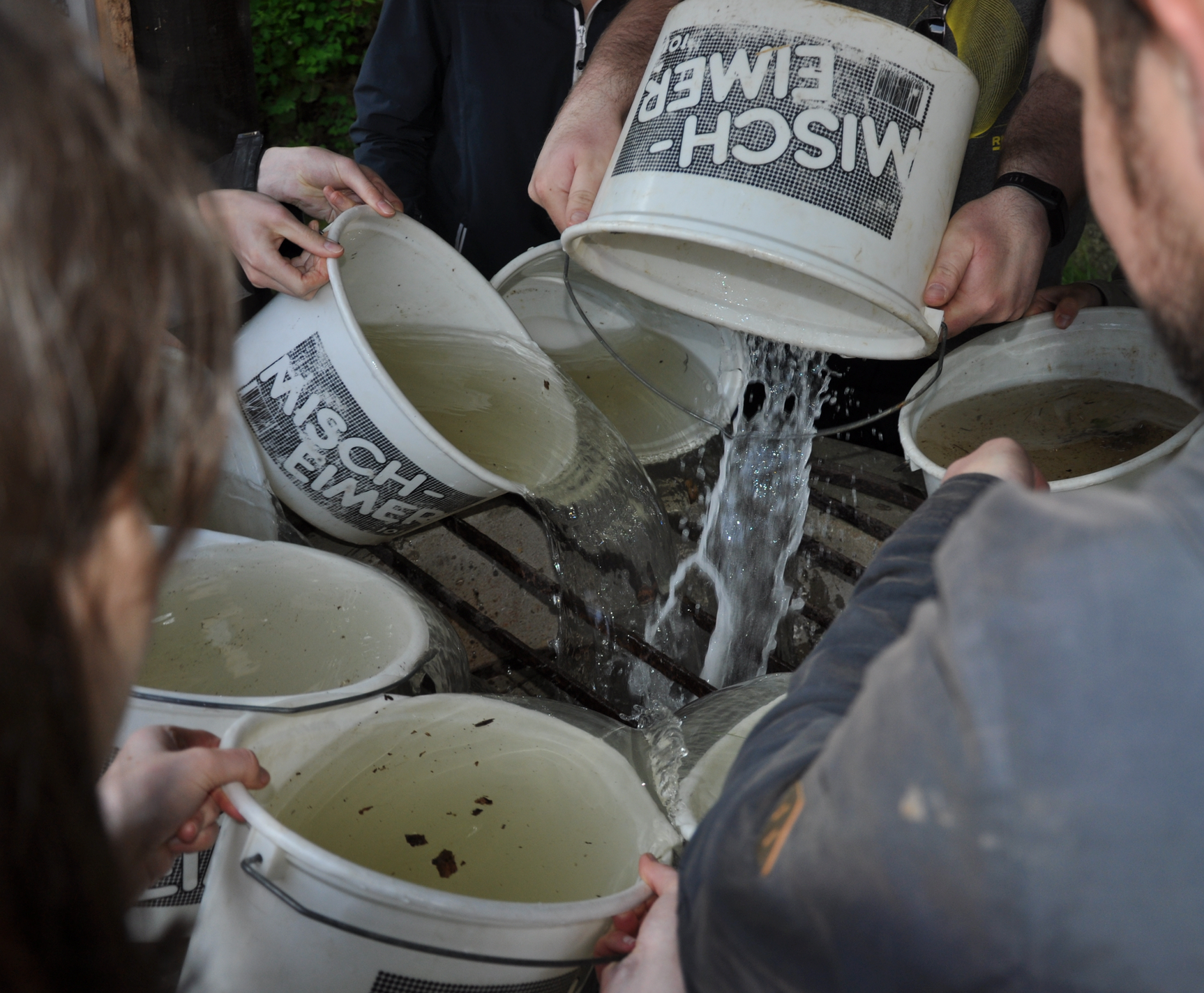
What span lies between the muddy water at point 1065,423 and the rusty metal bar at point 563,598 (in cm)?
59

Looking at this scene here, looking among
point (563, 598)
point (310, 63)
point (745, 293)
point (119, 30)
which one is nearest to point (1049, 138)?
point (745, 293)

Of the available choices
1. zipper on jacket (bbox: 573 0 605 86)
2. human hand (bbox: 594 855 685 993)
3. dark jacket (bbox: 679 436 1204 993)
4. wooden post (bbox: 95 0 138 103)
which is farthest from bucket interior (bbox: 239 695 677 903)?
wooden post (bbox: 95 0 138 103)

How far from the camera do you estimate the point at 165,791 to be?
90 centimetres

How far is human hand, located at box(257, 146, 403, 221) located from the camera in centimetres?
164

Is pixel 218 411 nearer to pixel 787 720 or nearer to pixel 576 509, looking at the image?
pixel 787 720

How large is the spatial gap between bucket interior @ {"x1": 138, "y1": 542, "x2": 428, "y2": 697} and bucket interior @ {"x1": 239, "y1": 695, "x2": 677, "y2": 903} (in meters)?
0.21

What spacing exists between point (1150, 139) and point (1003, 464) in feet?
1.47

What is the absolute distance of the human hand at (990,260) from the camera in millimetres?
1276

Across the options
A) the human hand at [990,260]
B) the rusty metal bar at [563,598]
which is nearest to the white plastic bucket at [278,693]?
the rusty metal bar at [563,598]

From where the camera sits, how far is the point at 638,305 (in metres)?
2.00

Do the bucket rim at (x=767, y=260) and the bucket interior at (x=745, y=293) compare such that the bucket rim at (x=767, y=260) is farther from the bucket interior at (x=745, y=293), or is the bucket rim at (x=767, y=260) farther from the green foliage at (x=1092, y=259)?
the green foliage at (x=1092, y=259)

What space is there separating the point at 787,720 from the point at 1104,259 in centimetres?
399

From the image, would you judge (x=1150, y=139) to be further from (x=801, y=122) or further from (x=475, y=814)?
(x=475, y=814)

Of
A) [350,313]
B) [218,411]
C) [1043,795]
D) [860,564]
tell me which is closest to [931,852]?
[1043,795]
